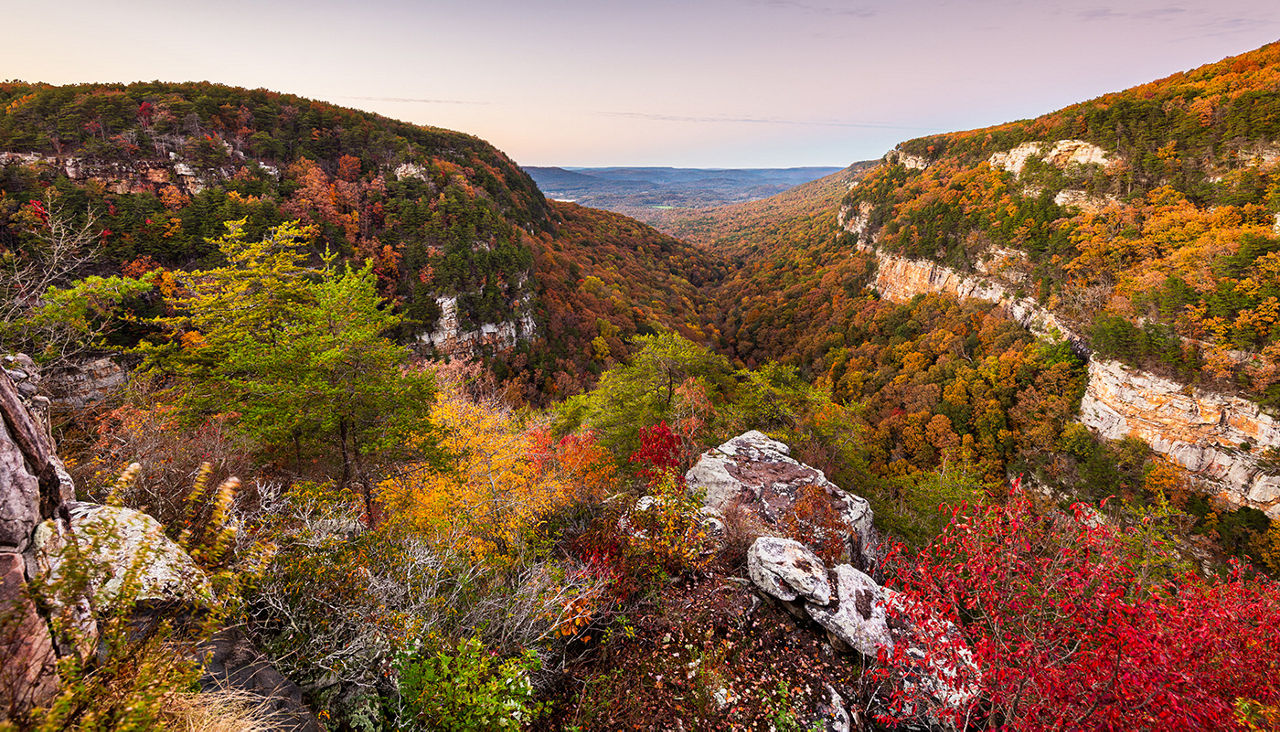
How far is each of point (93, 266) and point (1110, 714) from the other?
190 feet

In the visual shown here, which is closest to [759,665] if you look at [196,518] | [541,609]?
[541,609]

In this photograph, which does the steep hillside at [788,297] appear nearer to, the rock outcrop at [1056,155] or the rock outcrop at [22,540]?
the rock outcrop at [1056,155]

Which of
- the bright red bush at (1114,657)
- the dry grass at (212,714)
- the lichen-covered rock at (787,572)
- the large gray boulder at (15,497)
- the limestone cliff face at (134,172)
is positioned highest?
the limestone cliff face at (134,172)

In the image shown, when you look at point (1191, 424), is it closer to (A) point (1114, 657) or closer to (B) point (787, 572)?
(B) point (787, 572)

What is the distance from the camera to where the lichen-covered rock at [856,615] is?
7.37 meters

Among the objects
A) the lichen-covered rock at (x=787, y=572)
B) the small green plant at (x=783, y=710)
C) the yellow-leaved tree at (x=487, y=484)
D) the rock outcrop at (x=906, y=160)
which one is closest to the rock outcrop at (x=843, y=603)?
the lichen-covered rock at (x=787, y=572)

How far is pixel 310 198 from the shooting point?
1950 inches

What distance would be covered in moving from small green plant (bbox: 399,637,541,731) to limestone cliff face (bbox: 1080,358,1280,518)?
45.6m

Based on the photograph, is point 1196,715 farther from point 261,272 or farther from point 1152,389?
point 1152,389

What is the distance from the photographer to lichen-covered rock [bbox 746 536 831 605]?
808cm

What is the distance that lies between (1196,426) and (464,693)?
47.5 metres

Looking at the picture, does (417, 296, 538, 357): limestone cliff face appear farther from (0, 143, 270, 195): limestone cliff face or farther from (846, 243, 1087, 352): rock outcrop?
(846, 243, 1087, 352): rock outcrop

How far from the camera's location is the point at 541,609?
21.2 ft

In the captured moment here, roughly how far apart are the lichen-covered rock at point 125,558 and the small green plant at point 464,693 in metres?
2.29
